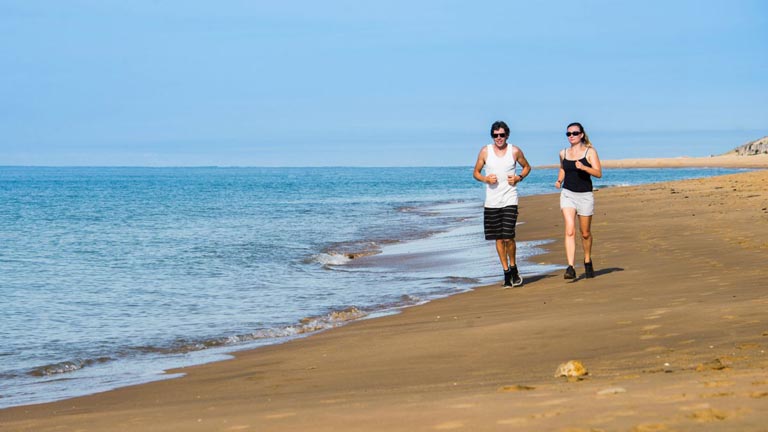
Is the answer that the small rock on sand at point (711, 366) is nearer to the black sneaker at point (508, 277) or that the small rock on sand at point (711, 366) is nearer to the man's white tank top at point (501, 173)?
the man's white tank top at point (501, 173)

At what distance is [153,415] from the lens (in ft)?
16.6

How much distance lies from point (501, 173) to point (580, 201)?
103cm

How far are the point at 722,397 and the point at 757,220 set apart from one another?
1352 centimetres

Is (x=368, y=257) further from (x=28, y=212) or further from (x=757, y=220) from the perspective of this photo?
(x=28, y=212)

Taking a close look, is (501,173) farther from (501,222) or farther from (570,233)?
(570,233)

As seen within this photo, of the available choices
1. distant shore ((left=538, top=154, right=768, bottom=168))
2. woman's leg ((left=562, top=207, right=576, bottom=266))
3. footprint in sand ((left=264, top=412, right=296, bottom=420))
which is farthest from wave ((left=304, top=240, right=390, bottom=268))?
distant shore ((left=538, top=154, right=768, bottom=168))

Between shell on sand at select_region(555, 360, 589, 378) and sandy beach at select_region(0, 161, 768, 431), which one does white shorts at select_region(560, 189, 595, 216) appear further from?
shell on sand at select_region(555, 360, 589, 378)

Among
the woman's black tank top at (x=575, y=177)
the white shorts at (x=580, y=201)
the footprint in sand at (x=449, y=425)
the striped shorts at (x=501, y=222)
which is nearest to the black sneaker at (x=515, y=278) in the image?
the striped shorts at (x=501, y=222)

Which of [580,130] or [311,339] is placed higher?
[580,130]

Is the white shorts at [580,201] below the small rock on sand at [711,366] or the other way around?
the other way around

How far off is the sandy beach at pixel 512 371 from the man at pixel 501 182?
0.67m

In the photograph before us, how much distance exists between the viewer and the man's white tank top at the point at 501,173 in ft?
33.1

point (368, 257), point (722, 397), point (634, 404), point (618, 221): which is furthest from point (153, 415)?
point (618, 221)

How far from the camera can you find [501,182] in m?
10.1
